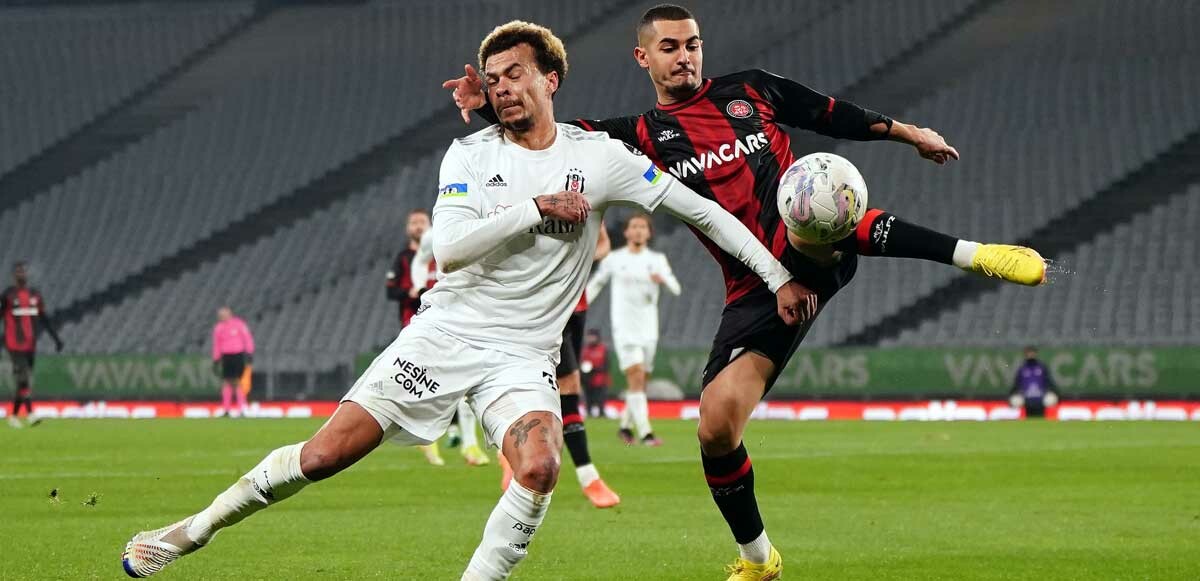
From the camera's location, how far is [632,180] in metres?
5.42

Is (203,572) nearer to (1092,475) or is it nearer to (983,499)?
(983,499)

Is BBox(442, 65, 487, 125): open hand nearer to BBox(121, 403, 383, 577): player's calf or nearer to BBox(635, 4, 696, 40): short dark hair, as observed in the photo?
BBox(635, 4, 696, 40): short dark hair

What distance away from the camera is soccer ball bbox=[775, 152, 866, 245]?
5.68 m

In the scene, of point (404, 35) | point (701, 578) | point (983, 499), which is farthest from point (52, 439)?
point (404, 35)

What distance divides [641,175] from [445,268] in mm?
778

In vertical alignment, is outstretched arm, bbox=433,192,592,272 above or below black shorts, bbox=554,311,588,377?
above

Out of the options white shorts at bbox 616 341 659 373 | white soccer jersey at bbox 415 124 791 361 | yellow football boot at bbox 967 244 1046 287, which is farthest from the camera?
white shorts at bbox 616 341 659 373

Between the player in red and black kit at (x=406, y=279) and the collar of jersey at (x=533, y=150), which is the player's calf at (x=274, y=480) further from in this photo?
the player in red and black kit at (x=406, y=279)

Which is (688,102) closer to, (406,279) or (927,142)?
(927,142)

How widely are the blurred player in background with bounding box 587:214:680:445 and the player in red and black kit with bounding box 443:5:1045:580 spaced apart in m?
8.86

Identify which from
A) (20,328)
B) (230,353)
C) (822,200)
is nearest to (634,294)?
(20,328)

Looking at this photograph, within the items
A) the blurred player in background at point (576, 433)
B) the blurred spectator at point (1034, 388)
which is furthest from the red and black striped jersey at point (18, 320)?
the blurred spectator at point (1034, 388)

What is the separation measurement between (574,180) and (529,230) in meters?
0.33

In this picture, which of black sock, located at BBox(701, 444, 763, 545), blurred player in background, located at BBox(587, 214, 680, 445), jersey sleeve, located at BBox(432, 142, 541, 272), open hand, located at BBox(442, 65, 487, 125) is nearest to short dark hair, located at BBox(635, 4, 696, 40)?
open hand, located at BBox(442, 65, 487, 125)
